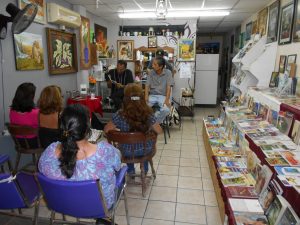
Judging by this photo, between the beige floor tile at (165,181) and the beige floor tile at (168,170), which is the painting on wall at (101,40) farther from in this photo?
the beige floor tile at (165,181)

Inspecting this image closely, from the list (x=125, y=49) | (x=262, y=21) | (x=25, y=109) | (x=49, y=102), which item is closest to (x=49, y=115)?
(x=49, y=102)

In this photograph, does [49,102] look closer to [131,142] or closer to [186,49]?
[131,142]

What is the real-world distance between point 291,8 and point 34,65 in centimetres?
378

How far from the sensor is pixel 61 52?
14.7 ft

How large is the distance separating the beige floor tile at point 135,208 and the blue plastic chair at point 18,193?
0.88m

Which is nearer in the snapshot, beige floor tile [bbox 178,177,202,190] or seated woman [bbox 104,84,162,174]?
seated woman [bbox 104,84,162,174]

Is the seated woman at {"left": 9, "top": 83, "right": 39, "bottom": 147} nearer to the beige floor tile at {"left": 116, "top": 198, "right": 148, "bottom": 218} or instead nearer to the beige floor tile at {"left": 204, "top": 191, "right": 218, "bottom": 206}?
the beige floor tile at {"left": 116, "top": 198, "right": 148, "bottom": 218}

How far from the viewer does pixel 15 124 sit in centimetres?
287

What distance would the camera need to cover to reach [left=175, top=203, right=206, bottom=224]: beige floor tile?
7.82 ft

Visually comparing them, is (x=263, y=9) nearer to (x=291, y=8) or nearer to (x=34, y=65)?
(x=291, y=8)

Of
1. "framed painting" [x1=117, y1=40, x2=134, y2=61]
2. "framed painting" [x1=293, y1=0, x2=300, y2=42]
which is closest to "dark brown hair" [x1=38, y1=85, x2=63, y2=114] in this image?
"framed painting" [x1=293, y1=0, x2=300, y2=42]

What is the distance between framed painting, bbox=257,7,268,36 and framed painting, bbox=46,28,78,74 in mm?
Answer: 3633

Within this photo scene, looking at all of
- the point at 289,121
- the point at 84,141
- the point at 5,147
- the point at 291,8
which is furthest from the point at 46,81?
the point at 291,8

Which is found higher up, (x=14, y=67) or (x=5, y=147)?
(x=14, y=67)
